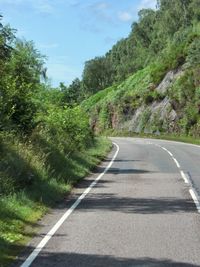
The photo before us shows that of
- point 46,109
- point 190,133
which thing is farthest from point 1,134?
point 190,133

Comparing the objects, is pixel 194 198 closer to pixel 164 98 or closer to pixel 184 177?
pixel 184 177

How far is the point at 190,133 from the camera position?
65.6 m

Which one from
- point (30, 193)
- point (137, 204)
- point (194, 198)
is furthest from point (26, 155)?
point (194, 198)

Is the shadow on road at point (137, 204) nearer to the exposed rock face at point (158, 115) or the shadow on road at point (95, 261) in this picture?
the shadow on road at point (95, 261)

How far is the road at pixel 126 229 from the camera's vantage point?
28.0 feet

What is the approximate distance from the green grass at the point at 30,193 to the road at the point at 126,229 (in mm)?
289

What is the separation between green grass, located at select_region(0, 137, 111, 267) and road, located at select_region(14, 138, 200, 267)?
289 millimetres

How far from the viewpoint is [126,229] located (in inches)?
426

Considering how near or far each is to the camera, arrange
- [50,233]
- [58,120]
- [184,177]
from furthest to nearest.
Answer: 1. [58,120]
2. [184,177]
3. [50,233]

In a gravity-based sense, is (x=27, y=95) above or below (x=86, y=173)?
above

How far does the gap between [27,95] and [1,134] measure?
4052 mm

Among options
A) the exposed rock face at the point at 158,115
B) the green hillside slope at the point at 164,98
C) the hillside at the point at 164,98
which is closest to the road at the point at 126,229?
the hillside at the point at 164,98

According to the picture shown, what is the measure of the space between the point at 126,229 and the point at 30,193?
164 inches

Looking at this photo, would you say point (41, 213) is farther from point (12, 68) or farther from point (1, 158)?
point (12, 68)
